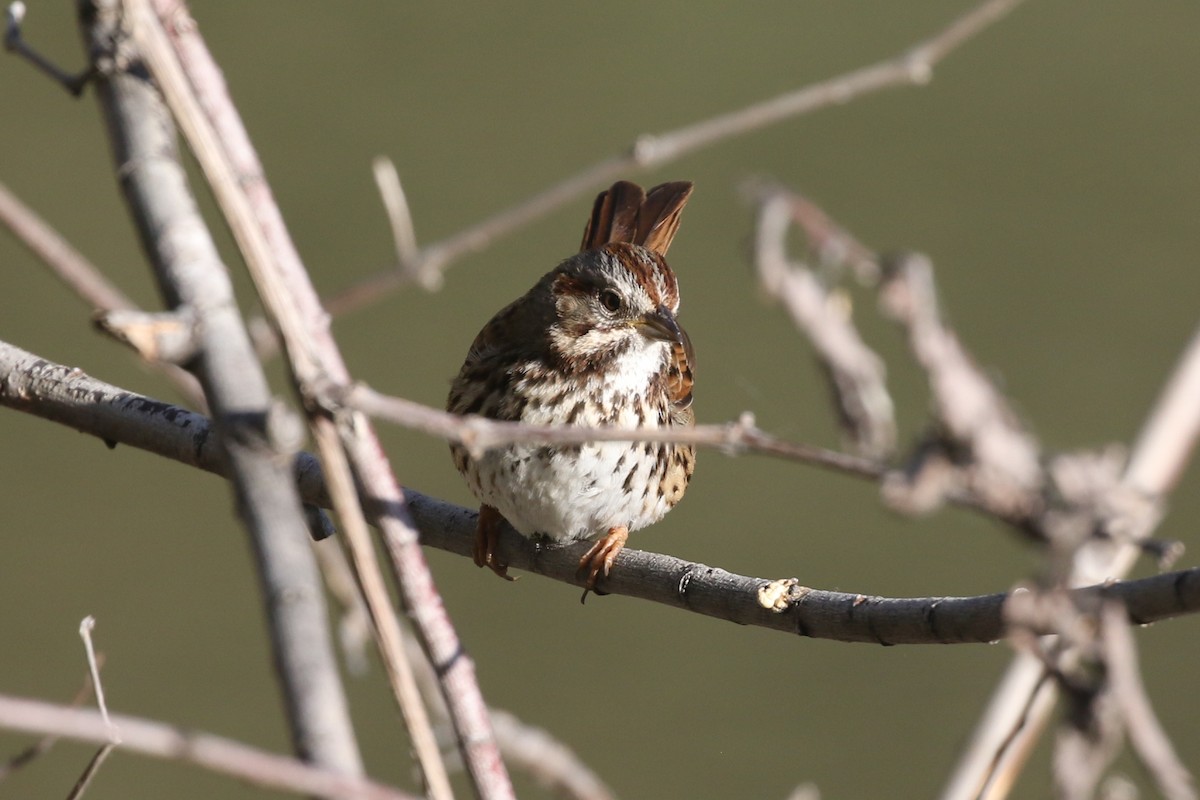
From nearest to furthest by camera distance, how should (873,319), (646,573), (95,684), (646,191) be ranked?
(95,684), (646,573), (646,191), (873,319)

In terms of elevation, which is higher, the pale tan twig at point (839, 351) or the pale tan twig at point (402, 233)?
the pale tan twig at point (402, 233)

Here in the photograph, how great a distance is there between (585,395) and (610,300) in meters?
0.23

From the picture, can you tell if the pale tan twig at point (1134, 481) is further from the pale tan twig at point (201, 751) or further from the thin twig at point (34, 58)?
the thin twig at point (34, 58)

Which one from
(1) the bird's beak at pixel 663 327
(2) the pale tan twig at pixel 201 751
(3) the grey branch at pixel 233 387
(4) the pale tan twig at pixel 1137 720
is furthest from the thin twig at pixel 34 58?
(1) the bird's beak at pixel 663 327

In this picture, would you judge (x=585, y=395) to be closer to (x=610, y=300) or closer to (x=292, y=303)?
(x=610, y=300)

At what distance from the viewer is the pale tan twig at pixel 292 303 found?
0.86 metres

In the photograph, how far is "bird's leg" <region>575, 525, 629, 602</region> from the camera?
2.41 meters

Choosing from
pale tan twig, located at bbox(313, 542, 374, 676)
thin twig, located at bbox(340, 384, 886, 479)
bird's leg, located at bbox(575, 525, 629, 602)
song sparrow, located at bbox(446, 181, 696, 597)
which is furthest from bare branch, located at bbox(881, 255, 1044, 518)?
song sparrow, located at bbox(446, 181, 696, 597)

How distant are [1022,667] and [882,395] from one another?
2.76ft

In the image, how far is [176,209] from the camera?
934 millimetres

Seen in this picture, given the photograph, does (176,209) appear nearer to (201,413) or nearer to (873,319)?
(201,413)

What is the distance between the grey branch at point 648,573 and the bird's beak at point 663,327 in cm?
62

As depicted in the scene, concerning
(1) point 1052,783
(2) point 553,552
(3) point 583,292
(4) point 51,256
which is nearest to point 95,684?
(4) point 51,256

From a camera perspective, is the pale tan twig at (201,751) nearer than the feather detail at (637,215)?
Yes
